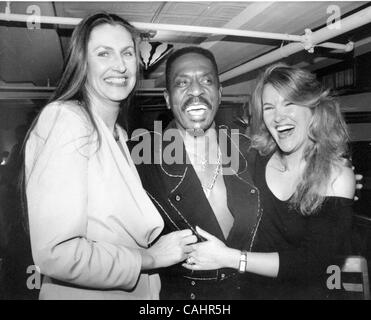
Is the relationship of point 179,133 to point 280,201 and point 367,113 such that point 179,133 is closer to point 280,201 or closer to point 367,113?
point 280,201

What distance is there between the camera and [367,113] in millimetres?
2227

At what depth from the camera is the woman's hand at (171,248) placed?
4.07 feet

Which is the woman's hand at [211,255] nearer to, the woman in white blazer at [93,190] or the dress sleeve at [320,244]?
the woman in white blazer at [93,190]

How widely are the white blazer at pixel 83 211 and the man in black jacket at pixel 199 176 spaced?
0.43ft

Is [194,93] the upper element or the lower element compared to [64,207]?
upper

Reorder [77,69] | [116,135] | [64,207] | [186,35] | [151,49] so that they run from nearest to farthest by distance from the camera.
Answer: [64,207] < [77,69] < [116,135] < [151,49] < [186,35]

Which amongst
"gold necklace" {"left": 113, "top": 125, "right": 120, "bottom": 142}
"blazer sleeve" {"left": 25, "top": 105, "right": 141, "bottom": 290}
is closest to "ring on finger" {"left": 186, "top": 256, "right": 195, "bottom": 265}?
"blazer sleeve" {"left": 25, "top": 105, "right": 141, "bottom": 290}

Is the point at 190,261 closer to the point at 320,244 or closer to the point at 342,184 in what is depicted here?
the point at 320,244

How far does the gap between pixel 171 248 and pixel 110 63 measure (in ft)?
2.33

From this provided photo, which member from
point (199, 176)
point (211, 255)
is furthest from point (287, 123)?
point (211, 255)

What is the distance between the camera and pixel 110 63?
48.5 inches

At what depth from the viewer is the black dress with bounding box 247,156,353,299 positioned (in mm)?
1337

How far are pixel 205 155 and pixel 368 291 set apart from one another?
0.86m
